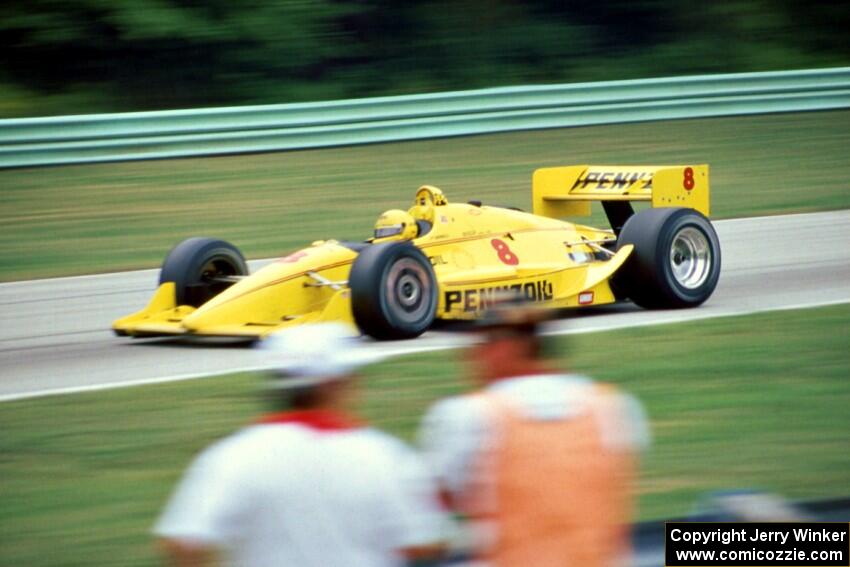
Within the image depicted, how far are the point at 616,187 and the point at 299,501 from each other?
9.46 m

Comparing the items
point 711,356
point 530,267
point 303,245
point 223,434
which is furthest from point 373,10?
point 223,434

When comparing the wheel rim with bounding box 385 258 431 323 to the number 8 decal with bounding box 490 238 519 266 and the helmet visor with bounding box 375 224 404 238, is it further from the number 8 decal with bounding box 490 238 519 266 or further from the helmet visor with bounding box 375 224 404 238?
the number 8 decal with bounding box 490 238 519 266

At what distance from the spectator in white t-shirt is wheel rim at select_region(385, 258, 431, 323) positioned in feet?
21.6

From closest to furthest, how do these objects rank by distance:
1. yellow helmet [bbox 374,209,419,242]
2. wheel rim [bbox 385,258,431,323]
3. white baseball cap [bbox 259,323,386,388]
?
white baseball cap [bbox 259,323,386,388] < wheel rim [bbox 385,258,431,323] < yellow helmet [bbox 374,209,419,242]

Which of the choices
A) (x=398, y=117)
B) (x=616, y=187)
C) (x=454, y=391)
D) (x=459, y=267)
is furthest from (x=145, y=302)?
(x=398, y=117)

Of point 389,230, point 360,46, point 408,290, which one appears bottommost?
point 408,290

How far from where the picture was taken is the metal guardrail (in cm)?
1708

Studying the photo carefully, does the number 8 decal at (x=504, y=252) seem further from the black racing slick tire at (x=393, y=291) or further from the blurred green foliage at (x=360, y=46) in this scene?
the blurred green foliage at (x=360, y=46)

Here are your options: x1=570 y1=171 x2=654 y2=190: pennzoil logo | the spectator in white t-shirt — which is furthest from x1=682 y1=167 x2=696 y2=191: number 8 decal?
the spectator in white t-shirt

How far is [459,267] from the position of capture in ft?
35.3

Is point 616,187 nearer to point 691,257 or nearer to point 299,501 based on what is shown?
point 691,257

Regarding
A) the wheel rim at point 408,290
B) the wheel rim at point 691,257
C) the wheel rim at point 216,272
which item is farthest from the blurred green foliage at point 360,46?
the wheel rim at point 408,290

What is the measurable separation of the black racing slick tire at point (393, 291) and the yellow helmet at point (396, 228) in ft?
1.58

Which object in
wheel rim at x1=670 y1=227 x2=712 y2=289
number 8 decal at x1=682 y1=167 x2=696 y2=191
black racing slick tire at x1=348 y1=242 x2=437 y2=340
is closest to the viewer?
black racing slick tire at x1=348 y1=242 x2=437 y2=340
